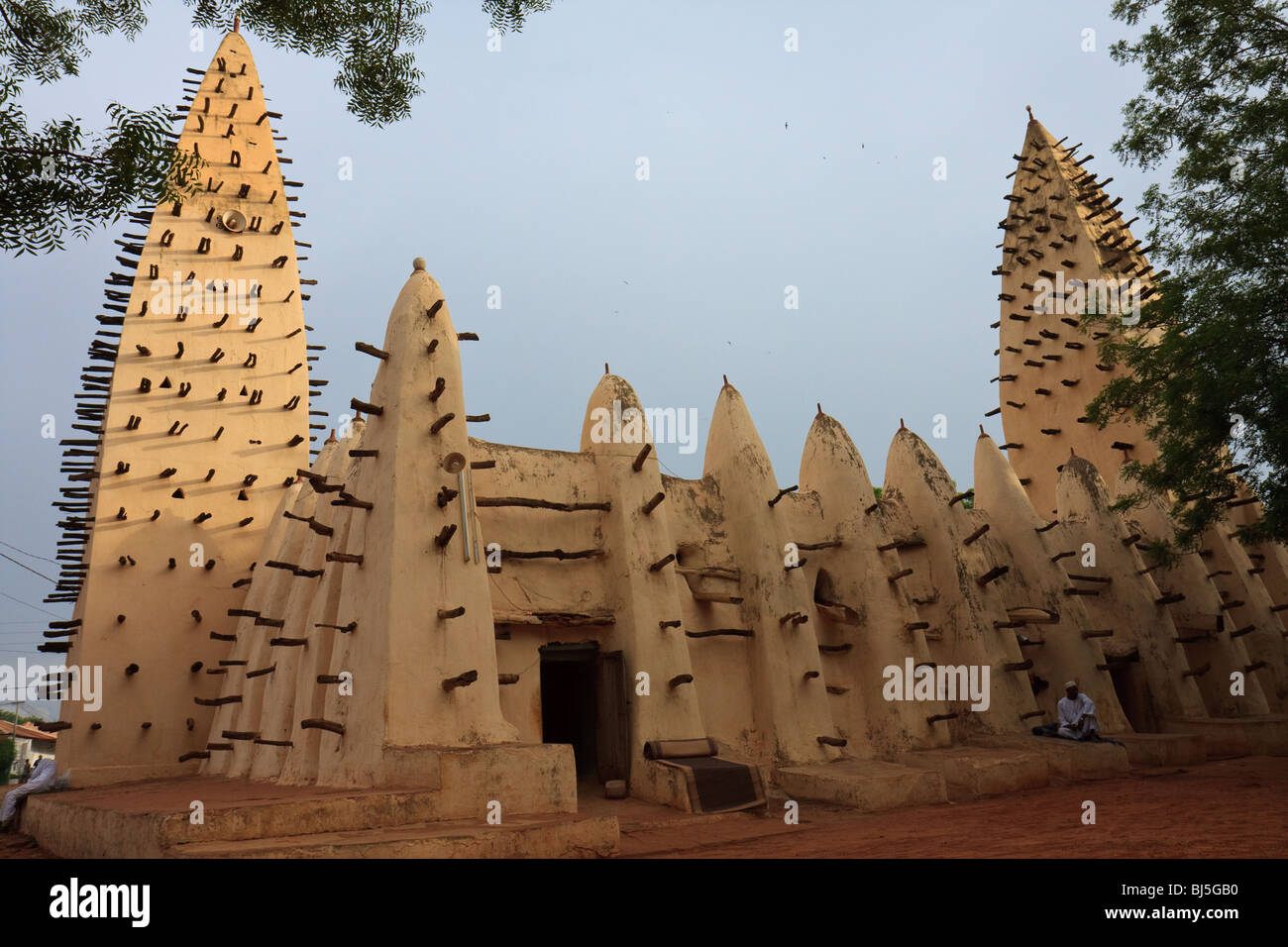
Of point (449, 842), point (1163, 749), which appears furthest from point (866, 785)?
point (1163, 749)

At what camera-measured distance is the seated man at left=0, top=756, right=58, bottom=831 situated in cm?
1297

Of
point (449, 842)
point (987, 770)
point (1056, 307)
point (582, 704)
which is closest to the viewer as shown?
point (449, 842)

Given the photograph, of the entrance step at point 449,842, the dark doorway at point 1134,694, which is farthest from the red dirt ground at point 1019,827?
the dark doorway at point 1134,694

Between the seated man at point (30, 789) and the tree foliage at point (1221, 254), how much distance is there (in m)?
17.2

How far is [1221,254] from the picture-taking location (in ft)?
42.6

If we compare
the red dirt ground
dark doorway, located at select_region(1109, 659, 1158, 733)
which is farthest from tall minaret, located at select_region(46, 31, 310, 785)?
dark doorway, located at select_region(1109, 659, 1158, 733)

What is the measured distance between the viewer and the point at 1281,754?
16.7 m

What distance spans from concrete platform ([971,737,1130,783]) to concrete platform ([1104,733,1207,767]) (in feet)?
2.99

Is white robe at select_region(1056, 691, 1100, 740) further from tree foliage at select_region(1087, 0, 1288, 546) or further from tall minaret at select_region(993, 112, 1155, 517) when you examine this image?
tall minaret at select_region(993, 112, 1155, 517)

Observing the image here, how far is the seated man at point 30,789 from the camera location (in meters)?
13.0

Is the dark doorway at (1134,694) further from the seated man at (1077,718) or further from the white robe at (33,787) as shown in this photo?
the white robe at (33,787)

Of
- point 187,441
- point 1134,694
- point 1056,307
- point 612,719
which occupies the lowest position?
point 1134,694

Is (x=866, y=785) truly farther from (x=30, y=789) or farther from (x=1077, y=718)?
(x=30, y=789)

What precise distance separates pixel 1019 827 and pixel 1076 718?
5952mm
